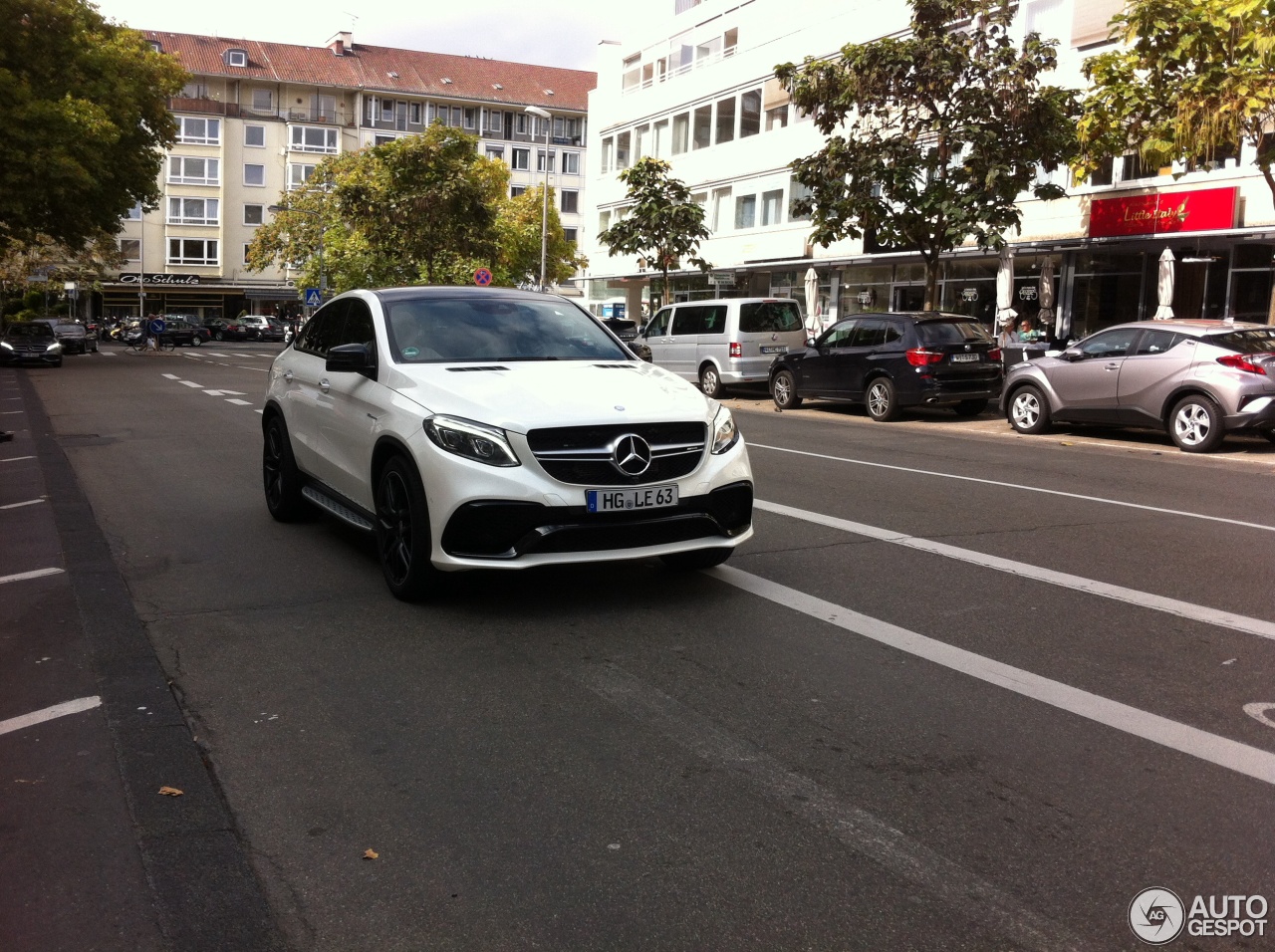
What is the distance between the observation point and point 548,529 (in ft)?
19.3

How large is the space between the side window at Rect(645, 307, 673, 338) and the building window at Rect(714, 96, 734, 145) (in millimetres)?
16871

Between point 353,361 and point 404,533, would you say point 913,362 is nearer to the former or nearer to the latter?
point 353,361

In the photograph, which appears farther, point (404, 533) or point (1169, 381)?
point (1169, 381)

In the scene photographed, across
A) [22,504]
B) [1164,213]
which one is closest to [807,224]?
[1164,213]

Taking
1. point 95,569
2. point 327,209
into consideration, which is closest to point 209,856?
point 95,569

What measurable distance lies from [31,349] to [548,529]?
37829 mm

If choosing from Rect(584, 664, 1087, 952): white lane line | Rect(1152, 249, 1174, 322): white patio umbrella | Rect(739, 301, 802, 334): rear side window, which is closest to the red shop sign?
Rect(1152, 249, 1174, 322): white patio umbrella

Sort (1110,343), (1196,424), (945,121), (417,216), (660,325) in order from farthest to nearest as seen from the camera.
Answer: (417,216) < (660,325) < (945,121) < (1110,343) < (1196,424)

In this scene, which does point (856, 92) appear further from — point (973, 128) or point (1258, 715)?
point (1258, 715)

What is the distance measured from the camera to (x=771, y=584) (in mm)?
6855

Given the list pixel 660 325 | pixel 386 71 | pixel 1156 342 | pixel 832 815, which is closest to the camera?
pixel 832 815

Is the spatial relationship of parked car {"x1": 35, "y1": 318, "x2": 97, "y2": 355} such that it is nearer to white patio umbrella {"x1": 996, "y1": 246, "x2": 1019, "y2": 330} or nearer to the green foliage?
the green foliage

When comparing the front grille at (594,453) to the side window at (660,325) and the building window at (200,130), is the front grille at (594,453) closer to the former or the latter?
the side window at (660,325)

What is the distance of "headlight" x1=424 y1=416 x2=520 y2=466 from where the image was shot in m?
5.93
